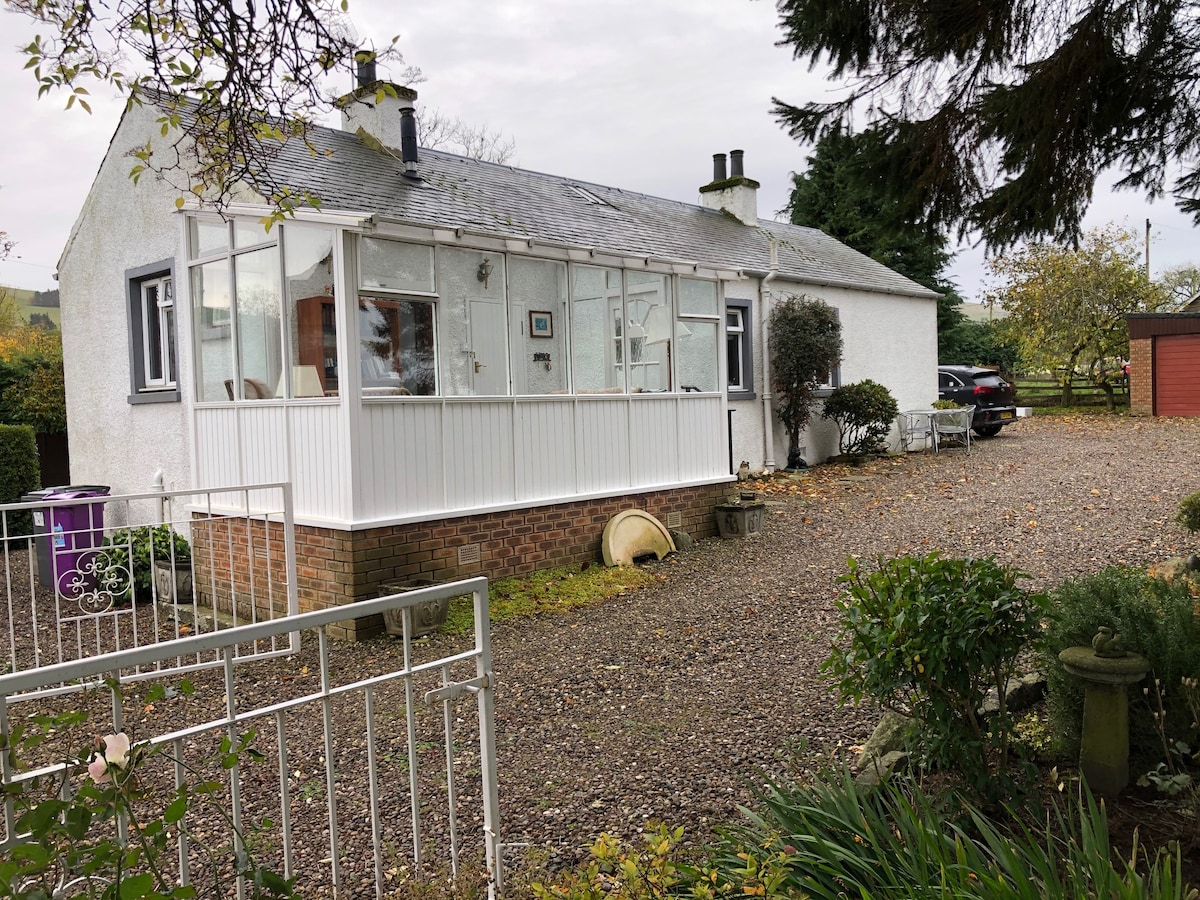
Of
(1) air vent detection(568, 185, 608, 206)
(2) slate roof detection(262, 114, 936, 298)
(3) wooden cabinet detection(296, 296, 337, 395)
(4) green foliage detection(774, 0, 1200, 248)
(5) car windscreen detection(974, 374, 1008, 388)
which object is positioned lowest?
(5) car windscreen detection(974, 374, 1008, 388)

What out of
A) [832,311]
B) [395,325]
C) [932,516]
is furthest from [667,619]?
[832,311]

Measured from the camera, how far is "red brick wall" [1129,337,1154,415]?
22891 millimetres

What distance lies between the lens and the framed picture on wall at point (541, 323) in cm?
888

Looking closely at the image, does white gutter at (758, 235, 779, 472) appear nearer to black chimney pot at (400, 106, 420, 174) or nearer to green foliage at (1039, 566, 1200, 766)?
black chimney pot at (400, 106, 420, 174)

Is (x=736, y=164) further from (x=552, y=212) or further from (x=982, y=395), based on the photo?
(x=982, y=395)

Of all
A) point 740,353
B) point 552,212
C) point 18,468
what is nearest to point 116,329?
point 18,468

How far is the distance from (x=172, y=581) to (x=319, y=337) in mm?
2896

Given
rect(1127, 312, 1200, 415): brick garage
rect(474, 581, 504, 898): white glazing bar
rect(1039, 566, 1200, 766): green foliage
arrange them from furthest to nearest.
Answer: rect(1127, 312, 1200, 415): brick garage
rect(1039, 566, 1200, 766): green foliage
rect(474, 581, 504, 898): white glazing bar

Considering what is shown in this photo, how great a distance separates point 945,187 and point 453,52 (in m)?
3.15

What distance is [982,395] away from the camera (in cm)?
1992

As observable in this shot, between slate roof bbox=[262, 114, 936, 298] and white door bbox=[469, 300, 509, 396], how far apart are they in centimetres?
74

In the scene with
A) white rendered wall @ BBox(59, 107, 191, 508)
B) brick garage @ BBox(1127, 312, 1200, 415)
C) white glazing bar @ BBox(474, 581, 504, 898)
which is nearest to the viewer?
white glazing bar @ BBox(474, 581, 504, 898)

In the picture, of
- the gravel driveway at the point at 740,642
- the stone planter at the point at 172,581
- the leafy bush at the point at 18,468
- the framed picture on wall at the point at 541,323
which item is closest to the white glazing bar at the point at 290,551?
the gravel driveway at the point at 740,642

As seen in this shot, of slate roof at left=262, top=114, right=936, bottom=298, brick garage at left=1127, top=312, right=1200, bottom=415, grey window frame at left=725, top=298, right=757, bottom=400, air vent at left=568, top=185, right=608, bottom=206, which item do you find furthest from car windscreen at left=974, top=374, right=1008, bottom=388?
air vent at left=568, top=185, right=608, bottom=206
